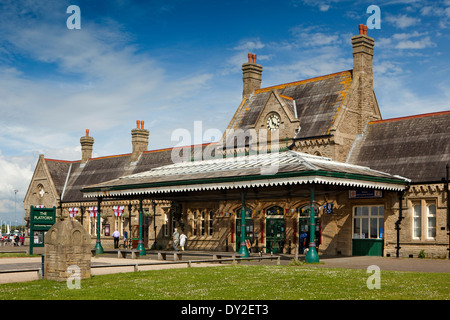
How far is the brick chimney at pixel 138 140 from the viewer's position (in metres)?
53.6

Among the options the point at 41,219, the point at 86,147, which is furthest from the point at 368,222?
the point at 86,147

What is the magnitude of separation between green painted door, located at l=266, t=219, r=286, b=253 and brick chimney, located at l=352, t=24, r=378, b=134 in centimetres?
759

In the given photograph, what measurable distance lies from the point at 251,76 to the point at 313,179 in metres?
22.5

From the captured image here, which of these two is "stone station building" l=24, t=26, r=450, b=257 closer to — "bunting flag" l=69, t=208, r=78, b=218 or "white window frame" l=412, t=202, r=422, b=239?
"white window frame" l=412, t=202, r=422, b=239

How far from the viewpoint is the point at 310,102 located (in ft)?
130

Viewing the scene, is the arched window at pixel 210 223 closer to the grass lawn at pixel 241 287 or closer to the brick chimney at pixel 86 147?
the grass lawn at pixel 241 287

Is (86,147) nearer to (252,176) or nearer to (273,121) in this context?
(273,121)

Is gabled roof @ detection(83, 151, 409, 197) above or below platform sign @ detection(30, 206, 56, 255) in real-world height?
above

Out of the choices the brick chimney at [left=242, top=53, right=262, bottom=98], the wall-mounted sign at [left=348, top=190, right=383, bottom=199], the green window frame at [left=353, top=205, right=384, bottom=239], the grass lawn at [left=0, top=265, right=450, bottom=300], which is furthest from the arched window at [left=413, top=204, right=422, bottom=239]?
the brick chimney at [left=242, top=53, right=262, bottom=98]

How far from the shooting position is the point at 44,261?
1877 cm

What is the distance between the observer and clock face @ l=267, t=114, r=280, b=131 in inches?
1547

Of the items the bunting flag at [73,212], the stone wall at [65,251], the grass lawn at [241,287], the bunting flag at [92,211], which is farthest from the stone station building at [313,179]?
the stone wall at [65,251]
